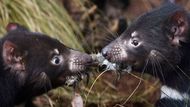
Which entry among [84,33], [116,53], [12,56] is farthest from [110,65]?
[84,33]

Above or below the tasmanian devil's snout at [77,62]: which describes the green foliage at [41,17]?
above

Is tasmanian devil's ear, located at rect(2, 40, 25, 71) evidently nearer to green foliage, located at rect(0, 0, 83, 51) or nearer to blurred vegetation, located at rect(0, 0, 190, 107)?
blurred vegetation, located at rect(0, 0, 190, 107)

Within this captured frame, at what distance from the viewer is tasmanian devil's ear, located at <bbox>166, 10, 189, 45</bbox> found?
5258 millimetres

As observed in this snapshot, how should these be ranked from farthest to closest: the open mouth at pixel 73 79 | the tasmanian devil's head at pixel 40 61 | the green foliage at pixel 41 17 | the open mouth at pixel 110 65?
the green foliage at pixel 41 17, the open mouth at pixel 110 65, the open mouth at pixel 73 79, the tasmanian devil's head at pixel 40 61

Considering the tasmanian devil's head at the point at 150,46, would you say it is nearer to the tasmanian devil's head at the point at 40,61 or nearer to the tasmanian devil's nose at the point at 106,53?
the tasmanian devil's nose at the point at 106,53

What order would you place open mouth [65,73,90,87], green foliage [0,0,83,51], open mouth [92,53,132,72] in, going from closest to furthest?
open mouth [65,73,90,87] → open mouth [92,53,132,72] → green foliage [0,0,83,51]

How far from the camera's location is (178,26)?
5.30 metres

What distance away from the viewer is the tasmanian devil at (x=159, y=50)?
17.6ft

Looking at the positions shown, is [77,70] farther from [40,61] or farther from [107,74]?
[107,74]

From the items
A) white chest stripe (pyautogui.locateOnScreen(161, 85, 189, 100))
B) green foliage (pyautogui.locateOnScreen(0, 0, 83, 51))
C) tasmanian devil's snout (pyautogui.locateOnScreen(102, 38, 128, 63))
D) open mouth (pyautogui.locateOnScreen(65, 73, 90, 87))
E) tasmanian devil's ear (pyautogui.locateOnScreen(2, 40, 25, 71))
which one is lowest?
white chest stripe (pyautogui.locateOnScreen(161, 85, 189, 100))

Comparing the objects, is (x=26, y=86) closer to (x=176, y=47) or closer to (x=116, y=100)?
(x=176, y=47)

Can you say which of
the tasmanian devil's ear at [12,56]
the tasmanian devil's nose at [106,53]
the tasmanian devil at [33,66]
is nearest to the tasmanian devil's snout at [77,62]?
the tasmanian devil at [33,66]

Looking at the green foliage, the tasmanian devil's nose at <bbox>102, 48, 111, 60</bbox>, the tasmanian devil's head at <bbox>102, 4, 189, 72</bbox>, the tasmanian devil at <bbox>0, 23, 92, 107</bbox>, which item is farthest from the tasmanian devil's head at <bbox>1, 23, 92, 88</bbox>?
the green foliage

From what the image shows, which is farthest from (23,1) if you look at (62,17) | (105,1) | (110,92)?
(105,1)
